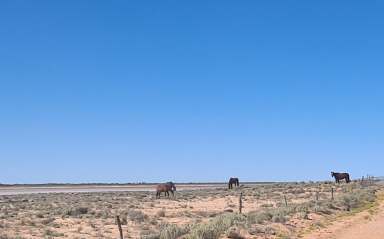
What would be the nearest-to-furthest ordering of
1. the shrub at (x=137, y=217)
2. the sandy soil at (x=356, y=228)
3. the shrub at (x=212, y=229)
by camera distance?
the shrub at (x=212, y=229)
the sandy soil at (x=356, y=228)
the shrub at (x=137, y=217)

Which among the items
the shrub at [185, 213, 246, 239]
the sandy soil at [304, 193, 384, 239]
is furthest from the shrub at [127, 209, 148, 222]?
the sandy soil at [304, 193, 384, 239]

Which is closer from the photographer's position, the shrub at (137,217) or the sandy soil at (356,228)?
the sandy soil at (356,228)

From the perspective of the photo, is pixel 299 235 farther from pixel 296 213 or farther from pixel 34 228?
pixel 34 228

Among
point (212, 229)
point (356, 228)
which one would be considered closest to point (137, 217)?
point (212, 229)

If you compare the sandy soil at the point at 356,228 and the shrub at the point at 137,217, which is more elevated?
the shrub at the point at 137,217

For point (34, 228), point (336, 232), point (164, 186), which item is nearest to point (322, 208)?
point (336, 232)

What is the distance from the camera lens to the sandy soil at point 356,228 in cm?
2077

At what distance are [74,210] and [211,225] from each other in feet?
54.2

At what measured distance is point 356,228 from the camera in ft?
75.0

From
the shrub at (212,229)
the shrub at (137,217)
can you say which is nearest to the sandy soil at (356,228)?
the shrub at (212,229)

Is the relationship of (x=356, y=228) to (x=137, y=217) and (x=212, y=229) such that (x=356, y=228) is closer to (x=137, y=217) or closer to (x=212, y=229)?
(x=212, y=229)

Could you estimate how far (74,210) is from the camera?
35844mm

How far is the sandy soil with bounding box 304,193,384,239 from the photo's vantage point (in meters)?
20.8

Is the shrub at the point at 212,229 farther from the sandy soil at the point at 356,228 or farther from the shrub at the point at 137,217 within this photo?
the shrub at the point at 137,217
